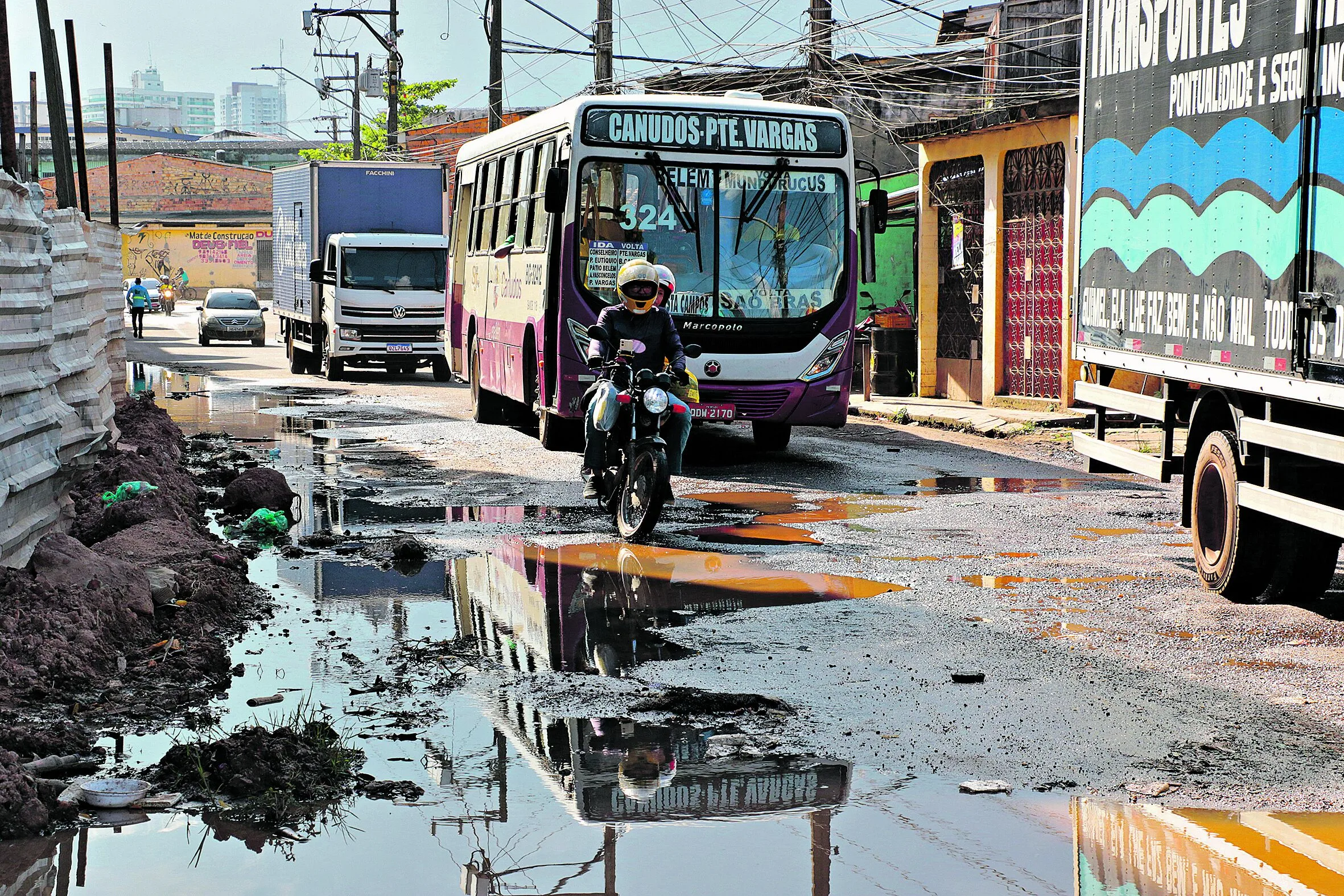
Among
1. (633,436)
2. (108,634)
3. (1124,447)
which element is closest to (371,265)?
(633,436)

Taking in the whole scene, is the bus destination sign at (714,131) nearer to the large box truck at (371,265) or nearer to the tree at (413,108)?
the large box truck at (371,265)

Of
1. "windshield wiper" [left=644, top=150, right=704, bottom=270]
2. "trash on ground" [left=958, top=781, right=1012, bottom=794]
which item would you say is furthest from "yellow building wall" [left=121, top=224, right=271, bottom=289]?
"trash on ground" [left=958, top=781, right=1012, bottom=794]

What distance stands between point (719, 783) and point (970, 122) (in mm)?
20449

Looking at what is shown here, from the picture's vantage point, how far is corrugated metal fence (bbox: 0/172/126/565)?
878 cm

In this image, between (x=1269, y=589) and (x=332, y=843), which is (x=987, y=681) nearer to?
(x=1269, y=589)

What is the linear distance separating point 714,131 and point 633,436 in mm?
5365

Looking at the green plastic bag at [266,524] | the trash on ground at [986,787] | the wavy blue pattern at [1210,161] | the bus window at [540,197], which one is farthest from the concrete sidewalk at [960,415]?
the trash on ground at [986,787]

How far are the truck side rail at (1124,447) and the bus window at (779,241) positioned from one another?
479cm

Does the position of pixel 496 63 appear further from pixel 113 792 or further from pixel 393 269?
pixel 113 792

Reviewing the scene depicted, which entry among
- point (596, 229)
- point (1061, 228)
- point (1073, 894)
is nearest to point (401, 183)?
point (1061, 228)

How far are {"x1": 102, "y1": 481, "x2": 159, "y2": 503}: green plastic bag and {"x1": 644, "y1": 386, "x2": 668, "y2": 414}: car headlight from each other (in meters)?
3.54

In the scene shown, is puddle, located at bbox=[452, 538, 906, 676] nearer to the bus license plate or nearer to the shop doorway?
the bus license plate

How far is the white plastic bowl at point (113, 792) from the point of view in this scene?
16.8 feet

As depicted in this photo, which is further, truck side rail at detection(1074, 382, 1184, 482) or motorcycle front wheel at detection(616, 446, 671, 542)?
motorcycle front wheel at detection(616, 446, 671, 542)
